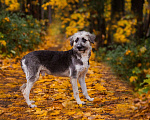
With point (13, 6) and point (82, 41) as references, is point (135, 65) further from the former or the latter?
point (13, 6)

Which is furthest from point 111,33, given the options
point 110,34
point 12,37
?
point 12,37

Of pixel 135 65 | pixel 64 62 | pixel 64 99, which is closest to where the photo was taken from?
pixel 64 62

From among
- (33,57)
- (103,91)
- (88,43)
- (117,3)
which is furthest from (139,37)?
(33,57)

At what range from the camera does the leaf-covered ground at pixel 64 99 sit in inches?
188

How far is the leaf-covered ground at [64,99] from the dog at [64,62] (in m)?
0.35

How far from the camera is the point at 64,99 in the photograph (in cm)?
589

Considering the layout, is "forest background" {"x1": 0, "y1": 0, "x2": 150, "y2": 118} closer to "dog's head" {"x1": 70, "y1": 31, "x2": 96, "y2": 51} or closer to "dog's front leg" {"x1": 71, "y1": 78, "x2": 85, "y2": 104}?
"dog's front leg" {"x1": 71, "y1": 78, "x2": 85, "y2": 104}

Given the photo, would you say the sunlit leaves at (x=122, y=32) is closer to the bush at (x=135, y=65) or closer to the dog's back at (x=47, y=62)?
the bush at (x=135, y=65)

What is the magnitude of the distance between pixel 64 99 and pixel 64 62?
44.0 inches

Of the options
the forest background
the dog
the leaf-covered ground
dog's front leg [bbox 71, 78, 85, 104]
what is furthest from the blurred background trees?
the dog

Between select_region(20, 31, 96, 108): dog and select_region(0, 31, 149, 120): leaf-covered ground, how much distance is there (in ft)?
1.16

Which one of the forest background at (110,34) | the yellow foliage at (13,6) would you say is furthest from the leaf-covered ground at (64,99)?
the yellow foliage at (13,6)

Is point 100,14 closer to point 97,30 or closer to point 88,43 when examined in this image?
point 97,30

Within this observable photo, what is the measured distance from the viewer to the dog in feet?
17.0
